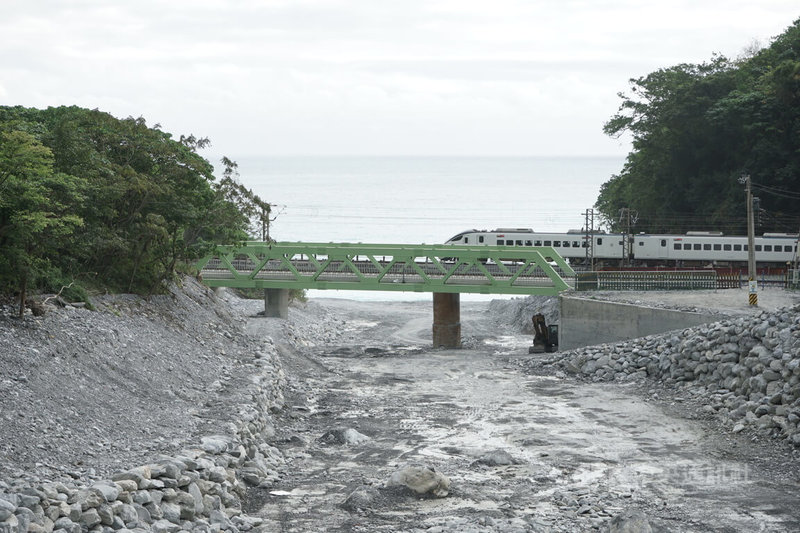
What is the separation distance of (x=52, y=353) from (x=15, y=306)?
203 centimetres

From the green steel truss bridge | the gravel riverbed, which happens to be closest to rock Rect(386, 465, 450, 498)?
the gravel riverbed

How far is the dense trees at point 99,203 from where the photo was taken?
2319cm

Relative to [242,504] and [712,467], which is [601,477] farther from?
[242,504]

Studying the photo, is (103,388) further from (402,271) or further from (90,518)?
(402,271)

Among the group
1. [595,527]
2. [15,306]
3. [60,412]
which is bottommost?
[595,527]

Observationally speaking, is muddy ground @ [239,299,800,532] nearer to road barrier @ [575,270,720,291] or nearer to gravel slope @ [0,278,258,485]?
gravel slope @ [0,278,258,485]

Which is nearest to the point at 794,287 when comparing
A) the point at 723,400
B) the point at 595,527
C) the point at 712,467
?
the point at 723,400

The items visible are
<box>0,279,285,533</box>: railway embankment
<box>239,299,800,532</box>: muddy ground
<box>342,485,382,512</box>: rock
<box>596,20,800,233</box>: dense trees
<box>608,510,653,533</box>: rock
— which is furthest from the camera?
<box>596,20,800,233</box>: dense trees

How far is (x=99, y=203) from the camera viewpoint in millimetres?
29672

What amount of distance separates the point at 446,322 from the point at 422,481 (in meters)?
28.4

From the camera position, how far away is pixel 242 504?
19.4 m

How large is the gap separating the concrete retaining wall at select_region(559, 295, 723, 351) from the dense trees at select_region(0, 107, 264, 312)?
14692mm

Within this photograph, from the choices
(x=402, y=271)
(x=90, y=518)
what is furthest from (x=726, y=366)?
(x=90, y=518)

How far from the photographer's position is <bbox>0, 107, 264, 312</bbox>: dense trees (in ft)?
76.1
